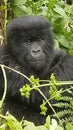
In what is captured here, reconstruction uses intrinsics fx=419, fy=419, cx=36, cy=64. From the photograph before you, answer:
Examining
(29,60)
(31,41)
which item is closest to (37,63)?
(29,60)

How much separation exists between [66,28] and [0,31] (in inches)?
30.9

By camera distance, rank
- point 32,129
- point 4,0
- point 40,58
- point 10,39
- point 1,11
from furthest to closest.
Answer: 1. point 1,11
2. point 4,0
3. point 10,39
4. point 40,58
5. point 32,129

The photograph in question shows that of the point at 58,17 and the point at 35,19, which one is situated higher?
the point at 35,19

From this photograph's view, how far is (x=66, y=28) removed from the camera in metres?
4.92

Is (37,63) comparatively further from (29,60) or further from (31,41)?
(31,41)

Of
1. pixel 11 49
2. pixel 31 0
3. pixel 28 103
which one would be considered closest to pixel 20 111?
pixel 28 103

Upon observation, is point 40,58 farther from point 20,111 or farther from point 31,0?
point 31,0

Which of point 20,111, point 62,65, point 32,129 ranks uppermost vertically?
point 32,129

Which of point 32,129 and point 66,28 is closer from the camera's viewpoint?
point 32,129

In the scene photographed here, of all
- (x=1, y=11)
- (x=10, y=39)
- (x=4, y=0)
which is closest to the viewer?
(x=10, y=39)

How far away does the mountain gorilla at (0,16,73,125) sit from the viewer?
353 cm

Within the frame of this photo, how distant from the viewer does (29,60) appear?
138 inches

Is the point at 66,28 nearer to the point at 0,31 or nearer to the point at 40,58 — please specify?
the point at 0,31

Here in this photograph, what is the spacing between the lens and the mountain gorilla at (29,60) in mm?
3533
